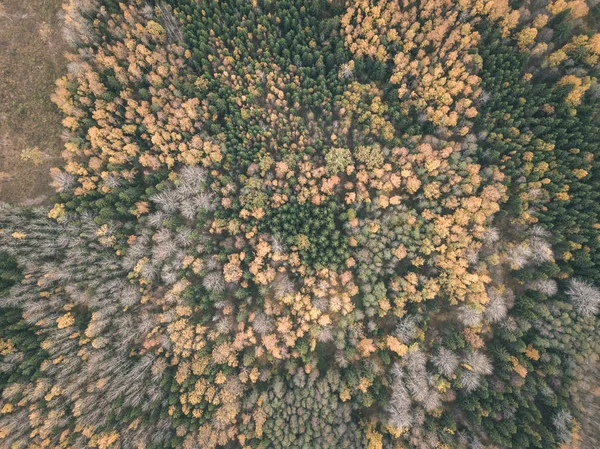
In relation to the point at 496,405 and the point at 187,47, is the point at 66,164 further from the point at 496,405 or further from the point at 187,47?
the point at 496,405

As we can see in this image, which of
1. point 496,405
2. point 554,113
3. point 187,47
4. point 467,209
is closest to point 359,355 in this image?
point 496,405

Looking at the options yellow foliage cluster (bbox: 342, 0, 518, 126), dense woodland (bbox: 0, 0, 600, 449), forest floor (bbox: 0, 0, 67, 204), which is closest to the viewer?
dense woodland (bbox: 0, 0, 600, 449)

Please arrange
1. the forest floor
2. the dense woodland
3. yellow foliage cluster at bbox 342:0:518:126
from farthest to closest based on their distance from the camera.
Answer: the forest floor, yellow foliage cluster at bbox 342:0:518:126, the dense woodland

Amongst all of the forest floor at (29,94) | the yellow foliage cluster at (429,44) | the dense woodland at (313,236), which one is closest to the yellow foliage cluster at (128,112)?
the dense woodland at (313,236)

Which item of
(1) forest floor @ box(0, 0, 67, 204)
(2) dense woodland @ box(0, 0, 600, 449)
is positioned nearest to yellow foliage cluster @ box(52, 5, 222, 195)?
(2) dense woodland @ box(0, 0, 600, 449)

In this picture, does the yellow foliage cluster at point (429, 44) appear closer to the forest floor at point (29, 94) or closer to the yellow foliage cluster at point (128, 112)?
the yellow foliage cluster at point (128, 112)

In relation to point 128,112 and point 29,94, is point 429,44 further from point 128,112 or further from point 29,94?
point 29,94

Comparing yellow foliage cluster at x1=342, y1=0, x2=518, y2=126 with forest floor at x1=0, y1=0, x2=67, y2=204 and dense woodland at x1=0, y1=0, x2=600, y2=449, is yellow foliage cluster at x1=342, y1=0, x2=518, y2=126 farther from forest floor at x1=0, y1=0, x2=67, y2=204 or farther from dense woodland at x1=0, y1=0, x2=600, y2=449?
forest floor at x1=0, y1=0, x2=67, y2=204
